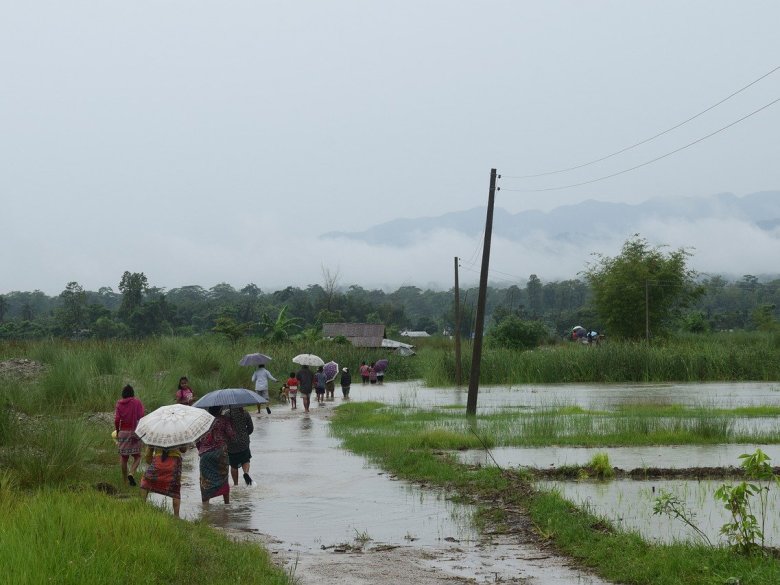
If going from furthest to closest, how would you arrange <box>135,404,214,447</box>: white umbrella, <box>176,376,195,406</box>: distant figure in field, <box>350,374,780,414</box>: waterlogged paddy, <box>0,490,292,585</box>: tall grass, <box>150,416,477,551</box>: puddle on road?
<box>350,374,780,414</box>: waterlogged paddy < <box>176,376,195,406</box>: distant figure in field < <box>135,404,214,447</box>: white umbrella < <box>150,416,477,551</box>: puddle on road < <box>0,490,292,585</box>: tall grass

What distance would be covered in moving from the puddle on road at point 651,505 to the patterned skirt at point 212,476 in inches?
181

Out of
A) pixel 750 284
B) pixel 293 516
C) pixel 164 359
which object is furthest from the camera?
pixel 750 284

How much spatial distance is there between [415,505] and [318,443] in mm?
8759

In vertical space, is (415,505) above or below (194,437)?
below

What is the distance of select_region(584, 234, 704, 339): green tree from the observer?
83.3 meters

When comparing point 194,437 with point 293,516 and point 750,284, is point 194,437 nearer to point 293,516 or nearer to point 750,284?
point 293,516

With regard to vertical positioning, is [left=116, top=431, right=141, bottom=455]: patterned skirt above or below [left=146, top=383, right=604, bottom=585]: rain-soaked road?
above

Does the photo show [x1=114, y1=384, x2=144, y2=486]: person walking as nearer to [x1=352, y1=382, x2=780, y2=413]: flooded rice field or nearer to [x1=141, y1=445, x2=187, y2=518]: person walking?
[x1=141, y1=445, x2=187, y2=518]: person walking

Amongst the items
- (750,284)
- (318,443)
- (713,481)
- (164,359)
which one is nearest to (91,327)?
(164,359)

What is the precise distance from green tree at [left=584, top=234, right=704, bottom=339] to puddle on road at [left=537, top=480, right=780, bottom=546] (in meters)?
70.6

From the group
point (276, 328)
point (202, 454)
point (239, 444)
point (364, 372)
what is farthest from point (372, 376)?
point (202, 454)

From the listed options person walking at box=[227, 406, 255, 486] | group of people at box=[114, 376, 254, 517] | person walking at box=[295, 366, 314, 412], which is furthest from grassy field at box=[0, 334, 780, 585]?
person walking at box=[227, 406, 255, 486]

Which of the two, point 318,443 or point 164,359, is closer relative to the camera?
point 318,443

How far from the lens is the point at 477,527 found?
1175 cm
